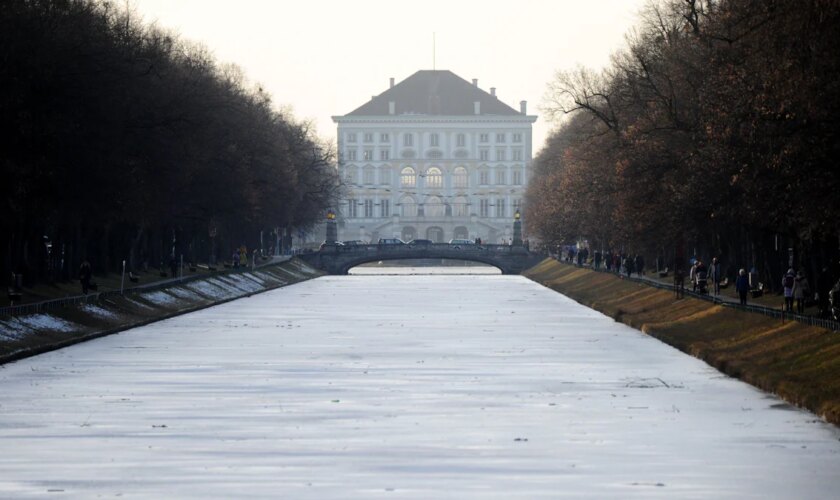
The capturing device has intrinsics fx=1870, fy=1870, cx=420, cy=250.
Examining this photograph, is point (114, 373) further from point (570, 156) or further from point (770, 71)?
point (570, 156)

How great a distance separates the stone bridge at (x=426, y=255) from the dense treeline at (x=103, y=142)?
65.1 meters

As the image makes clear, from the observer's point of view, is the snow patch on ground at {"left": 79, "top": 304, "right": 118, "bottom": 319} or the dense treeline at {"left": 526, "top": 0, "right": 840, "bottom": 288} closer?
the dense treeline at {"left": 526, "top": 0, "right": 840, "bottom": 288}

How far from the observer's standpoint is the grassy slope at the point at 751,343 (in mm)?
38312

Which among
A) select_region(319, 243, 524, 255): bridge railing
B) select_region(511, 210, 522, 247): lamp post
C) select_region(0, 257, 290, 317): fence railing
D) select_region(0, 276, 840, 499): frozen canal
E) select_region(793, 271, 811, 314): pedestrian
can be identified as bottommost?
select_region(0, 276, 840, 499): frozen canal

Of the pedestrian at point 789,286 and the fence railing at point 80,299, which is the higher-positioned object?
the pedestrian at point 789,286

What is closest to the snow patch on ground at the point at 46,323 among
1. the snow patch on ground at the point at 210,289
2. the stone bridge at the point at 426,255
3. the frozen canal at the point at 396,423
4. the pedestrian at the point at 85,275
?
the frozen canal at the point at 396,423

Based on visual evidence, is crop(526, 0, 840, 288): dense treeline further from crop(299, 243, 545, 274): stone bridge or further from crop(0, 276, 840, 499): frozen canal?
crop(299, 243, 545, 274): stone bridge

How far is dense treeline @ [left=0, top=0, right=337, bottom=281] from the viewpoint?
6094 cm

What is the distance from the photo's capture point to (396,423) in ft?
116

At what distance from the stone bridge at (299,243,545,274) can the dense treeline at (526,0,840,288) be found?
62125 mm

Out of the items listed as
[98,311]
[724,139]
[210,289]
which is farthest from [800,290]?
[210,289]

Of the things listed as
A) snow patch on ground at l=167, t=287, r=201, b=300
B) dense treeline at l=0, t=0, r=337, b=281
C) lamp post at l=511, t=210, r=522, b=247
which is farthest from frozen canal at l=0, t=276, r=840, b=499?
lamp post at l=511, t=210, r=522, b=247

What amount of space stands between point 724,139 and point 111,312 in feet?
92.4

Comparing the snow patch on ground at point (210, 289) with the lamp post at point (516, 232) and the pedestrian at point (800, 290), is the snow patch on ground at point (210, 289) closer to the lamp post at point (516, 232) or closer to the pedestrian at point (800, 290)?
the pedestrian at point (800, 290)
